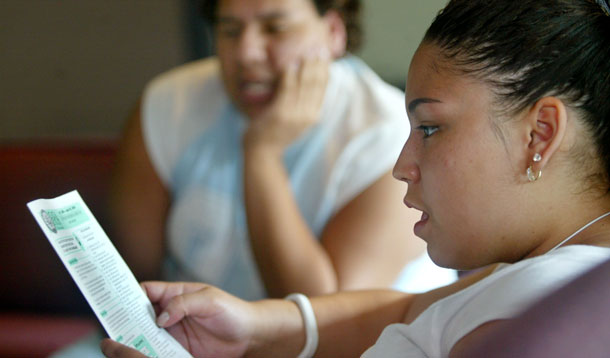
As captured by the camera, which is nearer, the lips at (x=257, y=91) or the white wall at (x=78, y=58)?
the lips at (x=257, y=91)

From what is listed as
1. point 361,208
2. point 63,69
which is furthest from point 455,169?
point 63,69

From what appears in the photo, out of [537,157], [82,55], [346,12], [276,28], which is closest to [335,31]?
[346,12]

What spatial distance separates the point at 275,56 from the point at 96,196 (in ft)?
1.33

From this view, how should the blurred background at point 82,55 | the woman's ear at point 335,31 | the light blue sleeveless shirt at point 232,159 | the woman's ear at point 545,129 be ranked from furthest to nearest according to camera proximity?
the blurred background at point 82,55 < the woman's ear at point 335,31 < the light blue sleeveless shirt at point 232,159 < the woman's ear at point 545,129

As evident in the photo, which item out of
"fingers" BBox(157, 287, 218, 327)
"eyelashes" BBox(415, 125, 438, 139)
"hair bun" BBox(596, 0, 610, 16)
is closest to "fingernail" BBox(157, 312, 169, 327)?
"fingers" BBox(157, 287, 218, 327)

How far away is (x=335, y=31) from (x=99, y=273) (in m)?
0.76

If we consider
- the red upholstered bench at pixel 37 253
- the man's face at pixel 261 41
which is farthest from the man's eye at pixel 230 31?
the red upholstered bench at pixel 37 253

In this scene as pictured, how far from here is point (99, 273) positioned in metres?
0.52

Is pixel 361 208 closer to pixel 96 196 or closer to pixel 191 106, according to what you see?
pixel 191 106

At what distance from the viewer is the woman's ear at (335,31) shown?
1.16 m

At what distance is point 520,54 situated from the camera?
49cm

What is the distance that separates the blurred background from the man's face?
0.72 metres

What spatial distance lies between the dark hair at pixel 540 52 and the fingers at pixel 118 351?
30 centimetres

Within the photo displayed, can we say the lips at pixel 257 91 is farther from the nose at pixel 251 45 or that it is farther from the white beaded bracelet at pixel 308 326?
the white beaded bracelet at pixel 308 326
